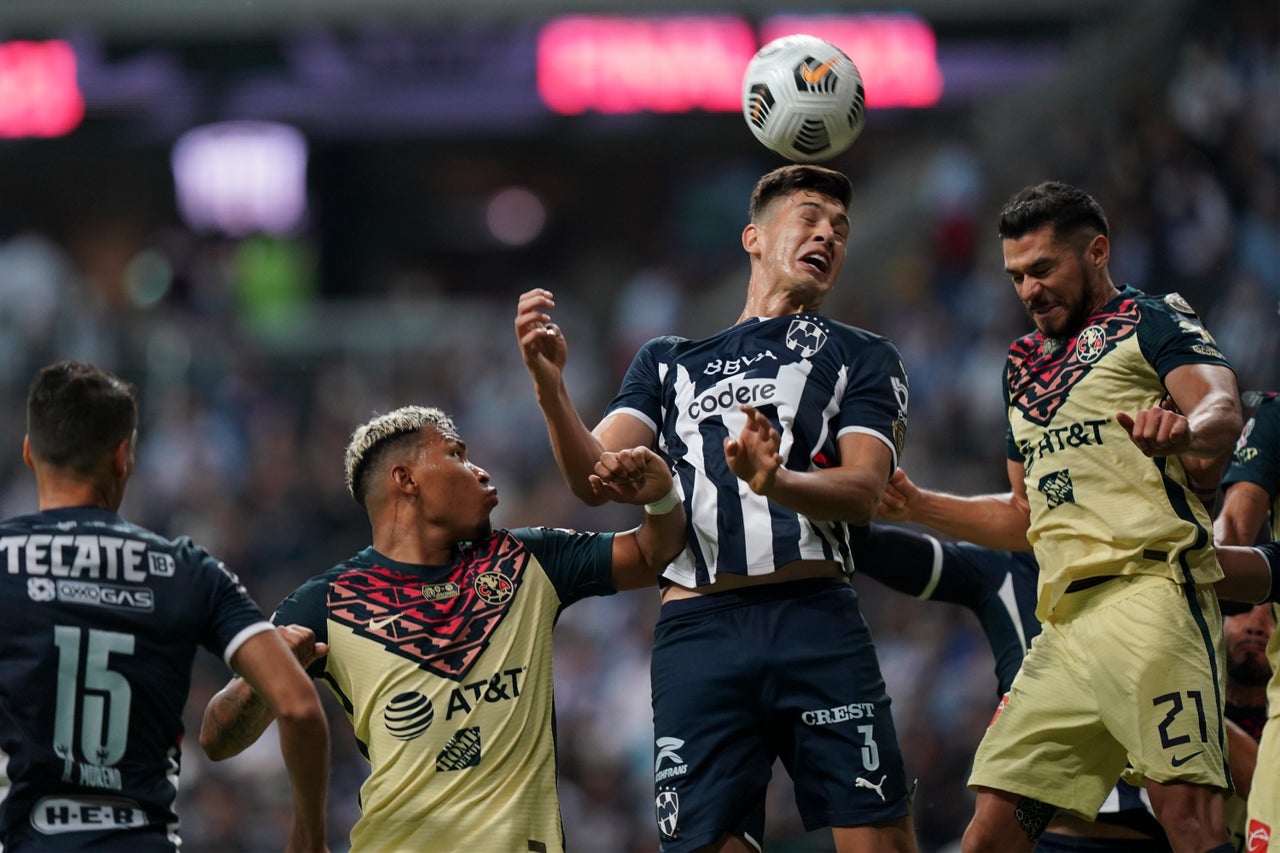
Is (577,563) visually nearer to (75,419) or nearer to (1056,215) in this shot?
(75,419)

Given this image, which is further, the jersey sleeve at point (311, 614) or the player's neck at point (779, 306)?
the player's neck at point (779, 306)

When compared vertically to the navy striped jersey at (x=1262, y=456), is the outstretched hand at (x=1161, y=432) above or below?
below

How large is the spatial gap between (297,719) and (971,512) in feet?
9.30

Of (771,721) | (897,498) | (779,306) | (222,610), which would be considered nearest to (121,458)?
(222,610)

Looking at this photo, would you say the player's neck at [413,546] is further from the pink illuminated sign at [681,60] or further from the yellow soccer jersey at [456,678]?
the pink illuminated sign at [681,60]

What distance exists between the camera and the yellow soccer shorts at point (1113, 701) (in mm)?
5027

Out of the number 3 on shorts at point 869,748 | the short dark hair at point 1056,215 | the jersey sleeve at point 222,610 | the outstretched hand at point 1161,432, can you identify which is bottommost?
the number 3 on shorts at point 869,748

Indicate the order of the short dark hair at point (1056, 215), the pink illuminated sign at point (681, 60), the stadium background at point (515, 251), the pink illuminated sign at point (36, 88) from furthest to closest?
the pink illuminated sign at point (36, 88) → the pink illuminated sign at point (681, 60) → the stadium background at point (515, 251) → the short dark hair at point (1056, 215)

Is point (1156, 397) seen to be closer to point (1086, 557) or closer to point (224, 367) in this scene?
point (1086, 557)

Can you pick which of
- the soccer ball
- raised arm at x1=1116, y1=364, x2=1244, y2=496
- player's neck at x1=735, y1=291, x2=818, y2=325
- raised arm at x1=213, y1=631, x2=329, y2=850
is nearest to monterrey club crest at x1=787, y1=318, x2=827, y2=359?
player's neck at x1=735, y1=291, x2=818, y2=325

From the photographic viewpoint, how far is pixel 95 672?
433cm

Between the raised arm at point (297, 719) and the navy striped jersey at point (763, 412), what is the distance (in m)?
1.33

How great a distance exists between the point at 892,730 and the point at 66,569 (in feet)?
8.20

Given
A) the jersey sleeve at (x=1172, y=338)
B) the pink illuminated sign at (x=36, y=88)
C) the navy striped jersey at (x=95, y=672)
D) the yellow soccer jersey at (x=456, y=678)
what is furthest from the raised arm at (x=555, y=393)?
the pink illuminated sign at (x=36, y=88)
